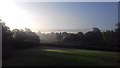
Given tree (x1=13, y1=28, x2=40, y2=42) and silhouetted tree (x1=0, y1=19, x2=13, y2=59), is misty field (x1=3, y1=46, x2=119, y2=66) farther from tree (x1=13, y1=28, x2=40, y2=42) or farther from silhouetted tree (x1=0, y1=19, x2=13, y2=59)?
tree (x1=13, y1=28, x2=40, y2=42)

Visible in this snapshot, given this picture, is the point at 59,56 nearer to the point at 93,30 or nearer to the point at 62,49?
the point at 62,49

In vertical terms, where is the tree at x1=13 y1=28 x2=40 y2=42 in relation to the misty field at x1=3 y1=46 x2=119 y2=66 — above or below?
above

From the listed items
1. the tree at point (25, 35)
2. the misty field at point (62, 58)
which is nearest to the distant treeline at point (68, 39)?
the tree at point (25, 35)

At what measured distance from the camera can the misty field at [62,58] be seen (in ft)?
25.2

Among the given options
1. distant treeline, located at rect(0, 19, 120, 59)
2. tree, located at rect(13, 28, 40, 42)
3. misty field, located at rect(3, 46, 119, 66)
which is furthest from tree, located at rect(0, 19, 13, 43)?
misty field, located at rect(3, 46, 119, 66)

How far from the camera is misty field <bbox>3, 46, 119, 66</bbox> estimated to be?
768 centimetres

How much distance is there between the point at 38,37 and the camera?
777 cm

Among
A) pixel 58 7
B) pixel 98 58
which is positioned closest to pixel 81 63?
pixel 98 58

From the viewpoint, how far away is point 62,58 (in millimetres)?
Answer: 7723

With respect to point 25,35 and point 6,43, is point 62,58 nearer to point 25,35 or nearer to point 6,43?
point 25,35

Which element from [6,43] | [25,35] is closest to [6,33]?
[6,43]

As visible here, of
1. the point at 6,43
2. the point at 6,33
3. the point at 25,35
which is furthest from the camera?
the point at 25,35

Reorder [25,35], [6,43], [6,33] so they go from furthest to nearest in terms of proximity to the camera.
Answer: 1. [25,35]
2. [6,43]
3. [6,33]

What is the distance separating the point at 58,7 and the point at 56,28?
523 millimetres
